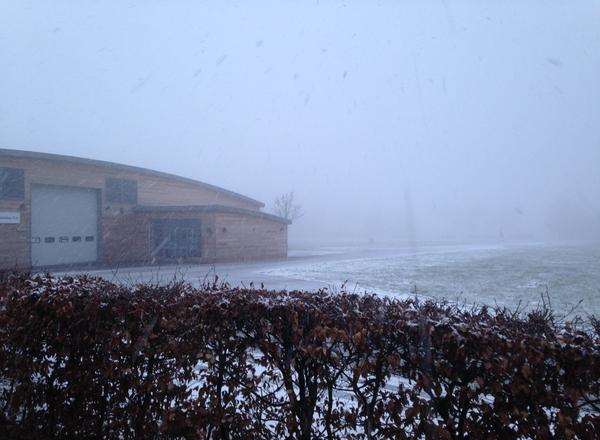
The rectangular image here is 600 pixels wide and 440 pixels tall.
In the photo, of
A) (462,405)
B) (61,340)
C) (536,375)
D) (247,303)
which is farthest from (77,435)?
(536,375)

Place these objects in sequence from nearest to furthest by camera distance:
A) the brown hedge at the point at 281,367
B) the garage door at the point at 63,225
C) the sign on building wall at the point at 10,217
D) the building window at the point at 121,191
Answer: the brown hedge at the point at 281,367
the sign on building wall at the point at 10,217
the garage door at the point at 63,225
the building window at the point at 121,191

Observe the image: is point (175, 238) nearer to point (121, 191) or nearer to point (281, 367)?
point (121, 191)

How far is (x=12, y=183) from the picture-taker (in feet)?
74.6

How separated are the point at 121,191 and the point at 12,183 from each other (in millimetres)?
6270

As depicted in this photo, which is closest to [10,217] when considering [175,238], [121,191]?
[121,191]

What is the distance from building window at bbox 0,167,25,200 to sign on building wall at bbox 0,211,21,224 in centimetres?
78

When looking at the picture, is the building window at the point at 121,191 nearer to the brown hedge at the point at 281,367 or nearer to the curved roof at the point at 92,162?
the curved roof at the point at 92,162

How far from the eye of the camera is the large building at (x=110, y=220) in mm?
22984

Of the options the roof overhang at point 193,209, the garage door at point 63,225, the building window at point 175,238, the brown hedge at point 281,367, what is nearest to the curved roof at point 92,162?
the garage door at point 63,225

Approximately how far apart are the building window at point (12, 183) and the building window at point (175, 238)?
785cm

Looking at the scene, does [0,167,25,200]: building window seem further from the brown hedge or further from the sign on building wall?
the brown hedge

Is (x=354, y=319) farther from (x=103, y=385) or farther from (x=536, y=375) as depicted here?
(x=103, y=385)

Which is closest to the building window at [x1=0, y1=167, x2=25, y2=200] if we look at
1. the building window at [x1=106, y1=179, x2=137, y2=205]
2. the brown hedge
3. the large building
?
the large building

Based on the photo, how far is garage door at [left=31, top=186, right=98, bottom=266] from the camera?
2394cm
